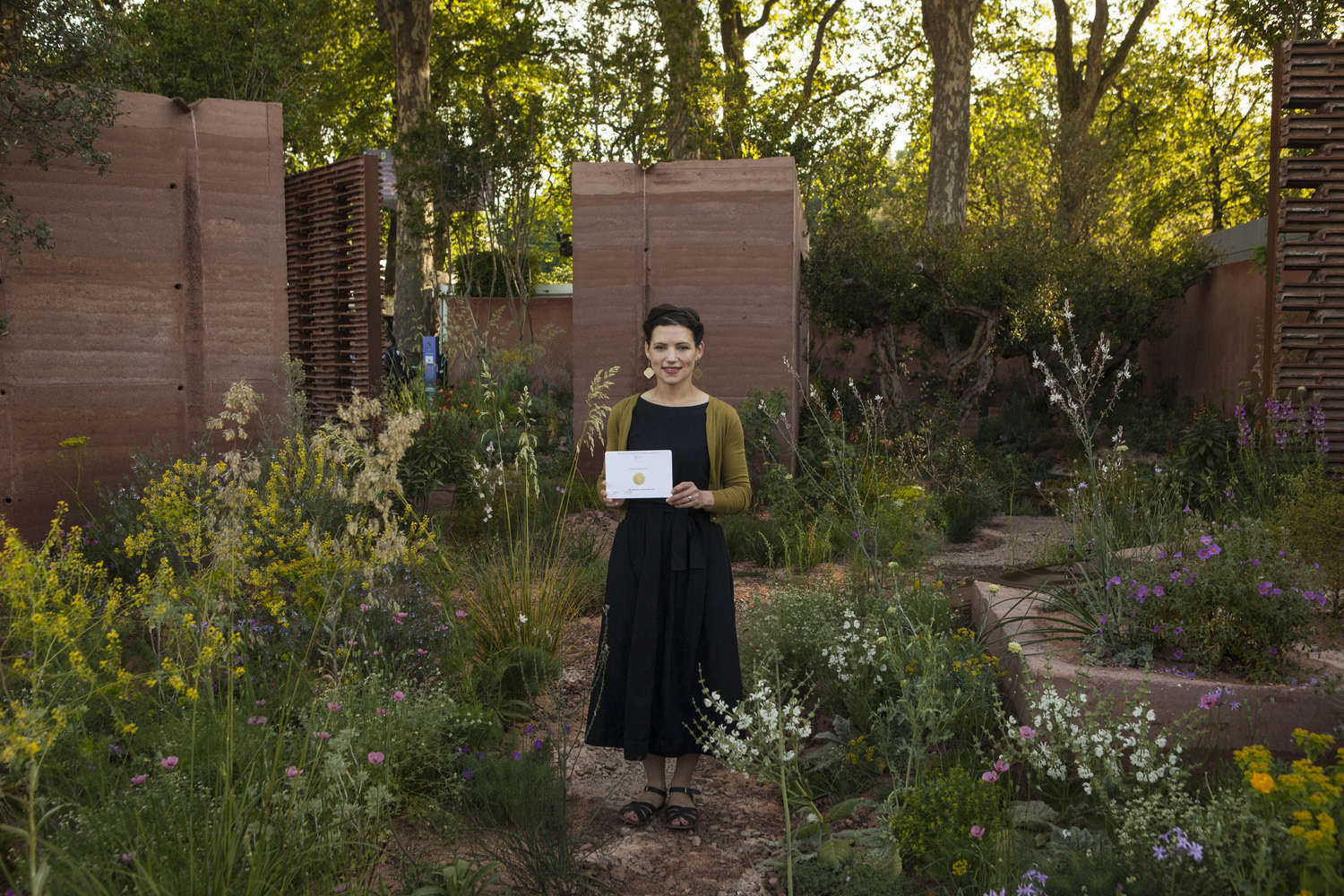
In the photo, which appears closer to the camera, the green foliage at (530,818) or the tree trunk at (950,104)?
the green foliage at (530,818)

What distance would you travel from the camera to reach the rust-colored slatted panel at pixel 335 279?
8.27m

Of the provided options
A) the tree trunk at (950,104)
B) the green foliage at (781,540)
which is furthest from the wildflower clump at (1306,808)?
the tree trunk at (950,104)

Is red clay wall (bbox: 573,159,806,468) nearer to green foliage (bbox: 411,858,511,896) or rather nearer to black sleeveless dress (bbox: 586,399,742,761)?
black sleeveless dress (bbox: 586,399,742,761)

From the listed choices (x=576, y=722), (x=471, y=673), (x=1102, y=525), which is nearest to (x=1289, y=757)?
(x=1102, y=525)

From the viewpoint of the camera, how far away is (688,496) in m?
3.35

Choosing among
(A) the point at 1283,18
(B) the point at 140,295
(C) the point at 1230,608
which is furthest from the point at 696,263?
(A) the point at 1283,18

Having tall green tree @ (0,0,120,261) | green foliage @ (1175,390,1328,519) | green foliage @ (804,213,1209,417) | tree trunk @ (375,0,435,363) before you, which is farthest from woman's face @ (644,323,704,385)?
tree trunk @ (375,0,435,363)

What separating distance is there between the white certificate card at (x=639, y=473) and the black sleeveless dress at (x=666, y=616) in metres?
0.19

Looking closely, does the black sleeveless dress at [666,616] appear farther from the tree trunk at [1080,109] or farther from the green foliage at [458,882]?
the tree trunk at [1080,109]

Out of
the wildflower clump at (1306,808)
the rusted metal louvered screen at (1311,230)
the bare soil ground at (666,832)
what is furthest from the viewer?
the rusted metal louvered screen at (1311,230)

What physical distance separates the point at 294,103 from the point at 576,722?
39.8ft

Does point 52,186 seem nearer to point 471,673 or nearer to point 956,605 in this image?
point 471,673

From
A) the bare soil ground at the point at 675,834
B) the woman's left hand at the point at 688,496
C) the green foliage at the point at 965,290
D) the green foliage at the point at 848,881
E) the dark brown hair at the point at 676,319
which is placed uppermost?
the green foliage at the point at 965,290

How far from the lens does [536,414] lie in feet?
35.9
